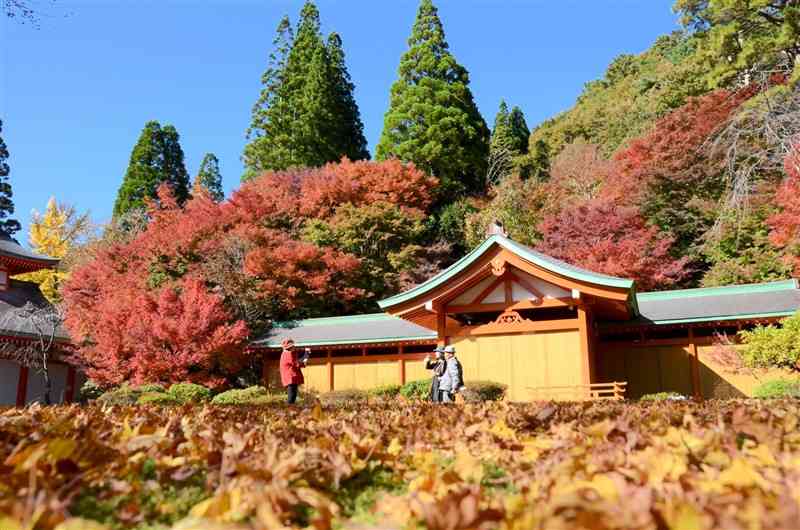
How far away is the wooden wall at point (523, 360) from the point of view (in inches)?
559

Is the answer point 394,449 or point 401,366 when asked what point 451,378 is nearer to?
point 394,449

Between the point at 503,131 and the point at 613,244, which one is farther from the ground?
the point at 503,131

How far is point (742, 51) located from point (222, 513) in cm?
2154

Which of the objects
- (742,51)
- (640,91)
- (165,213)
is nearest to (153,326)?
(165,213)

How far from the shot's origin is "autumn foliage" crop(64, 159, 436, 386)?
19.2m

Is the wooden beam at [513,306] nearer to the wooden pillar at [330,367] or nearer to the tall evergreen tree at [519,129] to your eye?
the wooden pillar at [330,367]

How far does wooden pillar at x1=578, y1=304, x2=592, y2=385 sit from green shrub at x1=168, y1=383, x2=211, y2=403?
945 centimetres

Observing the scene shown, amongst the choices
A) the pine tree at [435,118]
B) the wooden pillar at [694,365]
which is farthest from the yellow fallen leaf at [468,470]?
the pine tree at [435,118]

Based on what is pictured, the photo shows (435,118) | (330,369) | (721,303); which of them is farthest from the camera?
(435,118)

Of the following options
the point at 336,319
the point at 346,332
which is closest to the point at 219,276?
the point at 336,319

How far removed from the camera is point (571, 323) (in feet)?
46.8

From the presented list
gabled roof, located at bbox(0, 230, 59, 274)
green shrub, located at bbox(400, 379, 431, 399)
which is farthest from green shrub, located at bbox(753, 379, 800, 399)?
gabled roof, located at bbox(0, 230, 59, 274)

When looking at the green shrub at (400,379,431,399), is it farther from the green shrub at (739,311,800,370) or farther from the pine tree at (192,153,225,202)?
the pine tree at (192,153,225,202)

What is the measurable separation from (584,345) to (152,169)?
31.7m
